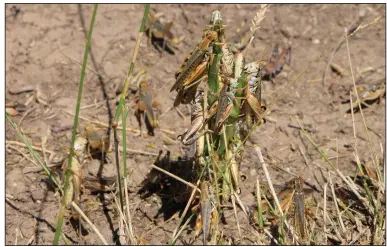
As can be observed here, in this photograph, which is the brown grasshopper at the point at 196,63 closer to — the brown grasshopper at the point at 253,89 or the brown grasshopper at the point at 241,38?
the brown grasshopper at the point at 253,89

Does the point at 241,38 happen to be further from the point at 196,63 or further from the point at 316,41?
the point at 196,63

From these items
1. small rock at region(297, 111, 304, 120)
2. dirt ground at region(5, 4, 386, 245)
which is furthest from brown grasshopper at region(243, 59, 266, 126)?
small rock at region(297, 111, 304, 120)

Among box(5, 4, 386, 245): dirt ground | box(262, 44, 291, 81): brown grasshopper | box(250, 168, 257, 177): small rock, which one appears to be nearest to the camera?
box(5, 4, 386, 245): dirt ground

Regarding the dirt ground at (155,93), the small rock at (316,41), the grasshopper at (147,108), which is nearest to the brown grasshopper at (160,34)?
the dirt ground at (155,93)

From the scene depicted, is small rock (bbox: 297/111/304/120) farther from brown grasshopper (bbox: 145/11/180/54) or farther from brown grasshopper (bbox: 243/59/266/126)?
brown grasshopper (bbox: 243/59/266/126)

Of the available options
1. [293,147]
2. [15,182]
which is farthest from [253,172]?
→ [15,182]
